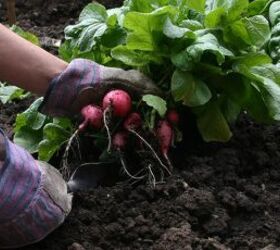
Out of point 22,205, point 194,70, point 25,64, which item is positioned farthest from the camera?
point 194,70

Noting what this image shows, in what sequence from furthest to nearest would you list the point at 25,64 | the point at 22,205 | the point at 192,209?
the point at 25,64 → the point at 192,209 → the point at 22,205

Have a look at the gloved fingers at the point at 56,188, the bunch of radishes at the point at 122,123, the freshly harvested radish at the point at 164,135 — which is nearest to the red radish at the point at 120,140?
the bunch of radishes at the point at 122,123

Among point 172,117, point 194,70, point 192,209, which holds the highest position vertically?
point 194,70

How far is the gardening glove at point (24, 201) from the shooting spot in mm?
1964

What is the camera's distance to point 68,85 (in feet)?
7.56

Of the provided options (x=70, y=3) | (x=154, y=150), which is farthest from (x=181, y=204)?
(x=70, y=3)

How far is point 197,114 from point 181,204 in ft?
1.37

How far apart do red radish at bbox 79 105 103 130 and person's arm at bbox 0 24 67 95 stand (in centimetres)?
15

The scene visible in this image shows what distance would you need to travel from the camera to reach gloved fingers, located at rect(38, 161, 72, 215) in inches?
80.4

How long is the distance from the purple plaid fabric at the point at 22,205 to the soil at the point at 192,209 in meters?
0.06

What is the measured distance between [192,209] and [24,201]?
0.50 metres

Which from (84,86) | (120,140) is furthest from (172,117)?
(84,86)

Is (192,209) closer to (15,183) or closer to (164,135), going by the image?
(164,135)

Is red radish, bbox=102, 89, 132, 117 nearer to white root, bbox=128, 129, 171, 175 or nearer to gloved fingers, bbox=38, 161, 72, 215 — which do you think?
white root, bbox=128, 129, 171, 175
